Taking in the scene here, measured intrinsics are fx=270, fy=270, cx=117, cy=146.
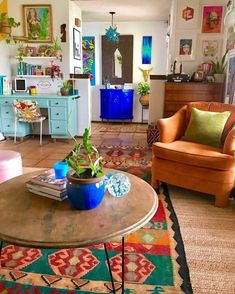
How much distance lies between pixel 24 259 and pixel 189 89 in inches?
127

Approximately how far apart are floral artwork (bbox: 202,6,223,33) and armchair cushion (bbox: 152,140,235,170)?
2.42 metres

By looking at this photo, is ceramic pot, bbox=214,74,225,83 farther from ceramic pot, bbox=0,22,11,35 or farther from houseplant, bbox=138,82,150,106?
ceramic pot, bbox=0,22,11,35

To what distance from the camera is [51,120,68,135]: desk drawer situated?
4489 millimetres

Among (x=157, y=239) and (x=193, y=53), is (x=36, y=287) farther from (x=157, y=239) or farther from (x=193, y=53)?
(x=193, y=53)

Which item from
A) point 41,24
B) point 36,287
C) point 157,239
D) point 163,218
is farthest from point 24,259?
point 41,24

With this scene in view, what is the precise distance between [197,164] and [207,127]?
54 centimetres

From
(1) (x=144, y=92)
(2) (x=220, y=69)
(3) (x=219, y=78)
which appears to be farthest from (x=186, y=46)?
(1) (x=144, y=92)

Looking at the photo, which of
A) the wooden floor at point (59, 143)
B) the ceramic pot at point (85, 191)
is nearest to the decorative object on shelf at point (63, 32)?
the wooden floor at point (59, 143)

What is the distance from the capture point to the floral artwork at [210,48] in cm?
420

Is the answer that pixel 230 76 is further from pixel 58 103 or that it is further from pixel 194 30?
pixel 58 103

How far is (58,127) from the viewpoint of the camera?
4512mm

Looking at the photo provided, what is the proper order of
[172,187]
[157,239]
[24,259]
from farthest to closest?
[172,187]
[157,239]
[24,259]

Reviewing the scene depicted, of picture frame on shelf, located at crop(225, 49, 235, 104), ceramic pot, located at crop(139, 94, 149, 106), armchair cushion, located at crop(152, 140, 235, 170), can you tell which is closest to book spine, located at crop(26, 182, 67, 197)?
armchair cushion, located at crop(152, 140, 235, 170)

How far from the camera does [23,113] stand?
14.0 ft
